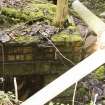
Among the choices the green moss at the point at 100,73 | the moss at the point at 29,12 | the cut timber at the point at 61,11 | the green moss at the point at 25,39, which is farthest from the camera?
the green moss at the point at 100,73

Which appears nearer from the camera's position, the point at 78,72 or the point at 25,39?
the point at 78,72

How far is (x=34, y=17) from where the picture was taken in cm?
415

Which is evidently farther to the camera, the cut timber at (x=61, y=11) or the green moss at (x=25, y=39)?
the cut timber at (x=61, y=11)

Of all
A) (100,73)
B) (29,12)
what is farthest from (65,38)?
(100,73)

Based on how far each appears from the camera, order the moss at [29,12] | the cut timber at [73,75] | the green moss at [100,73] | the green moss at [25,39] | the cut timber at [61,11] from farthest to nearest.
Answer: the green moss at [100,73] → the moss at [29,12] → the cut timber at [61,11] → the green moss at [25,39] → the cut timber at [73,75]

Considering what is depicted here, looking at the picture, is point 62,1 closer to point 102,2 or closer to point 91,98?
point 91,98

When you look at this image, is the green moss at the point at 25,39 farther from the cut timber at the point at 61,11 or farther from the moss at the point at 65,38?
the cut timber at the point at 61,11

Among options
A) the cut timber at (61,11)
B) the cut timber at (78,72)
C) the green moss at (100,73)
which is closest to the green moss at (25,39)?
the cut timber at (61,11)

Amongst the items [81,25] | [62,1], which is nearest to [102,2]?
[81,25]

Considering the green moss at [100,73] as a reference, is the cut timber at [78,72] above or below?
above

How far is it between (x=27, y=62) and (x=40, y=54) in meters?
0.17

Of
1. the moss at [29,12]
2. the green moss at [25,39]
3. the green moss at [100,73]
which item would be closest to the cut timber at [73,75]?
the green moss at [25,39]

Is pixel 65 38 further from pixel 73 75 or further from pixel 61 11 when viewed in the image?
pixel 73 75

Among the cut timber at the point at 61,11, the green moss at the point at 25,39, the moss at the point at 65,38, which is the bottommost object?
the green moss at the point at 25,39
